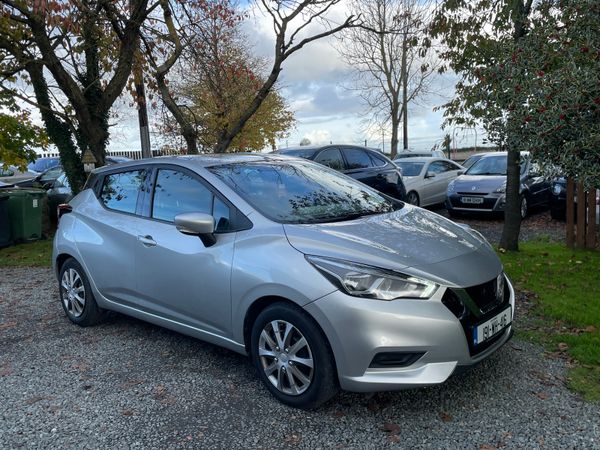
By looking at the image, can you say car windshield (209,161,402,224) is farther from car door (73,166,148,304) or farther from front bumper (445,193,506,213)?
front bumper (445,193,506,213)

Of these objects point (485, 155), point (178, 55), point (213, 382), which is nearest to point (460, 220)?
point (485, 155)

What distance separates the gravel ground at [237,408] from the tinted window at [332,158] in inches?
219

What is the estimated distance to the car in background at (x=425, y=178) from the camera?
12555mm

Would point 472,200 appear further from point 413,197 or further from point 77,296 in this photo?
point 77,296

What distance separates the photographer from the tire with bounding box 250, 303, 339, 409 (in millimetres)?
3219

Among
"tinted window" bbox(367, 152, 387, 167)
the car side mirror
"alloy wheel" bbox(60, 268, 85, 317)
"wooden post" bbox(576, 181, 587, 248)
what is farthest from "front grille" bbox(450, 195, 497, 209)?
the car side mirror

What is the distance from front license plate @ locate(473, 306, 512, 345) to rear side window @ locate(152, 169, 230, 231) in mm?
1803

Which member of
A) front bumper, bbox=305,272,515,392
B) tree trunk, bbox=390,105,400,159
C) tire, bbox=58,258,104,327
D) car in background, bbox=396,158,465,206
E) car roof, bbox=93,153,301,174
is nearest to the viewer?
front bumper, bbox=305,272,515,392

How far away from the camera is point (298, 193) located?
13.6 ft

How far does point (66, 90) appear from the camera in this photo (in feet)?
29.6

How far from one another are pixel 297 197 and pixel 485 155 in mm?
9650

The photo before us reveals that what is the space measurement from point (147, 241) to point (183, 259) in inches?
19.5

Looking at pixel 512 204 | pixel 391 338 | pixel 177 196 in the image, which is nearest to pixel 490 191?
pixel 512 204

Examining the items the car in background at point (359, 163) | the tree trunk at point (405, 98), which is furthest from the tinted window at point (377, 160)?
the tree trunk at point (405, 98)
